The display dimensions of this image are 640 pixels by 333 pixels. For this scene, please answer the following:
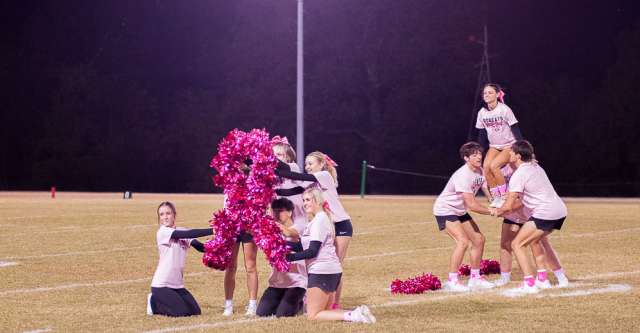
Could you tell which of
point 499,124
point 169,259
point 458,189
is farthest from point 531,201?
point 169,259

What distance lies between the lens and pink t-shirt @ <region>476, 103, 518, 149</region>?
11.3 metres

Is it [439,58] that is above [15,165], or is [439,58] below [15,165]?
above

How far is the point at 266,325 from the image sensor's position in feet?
24.8

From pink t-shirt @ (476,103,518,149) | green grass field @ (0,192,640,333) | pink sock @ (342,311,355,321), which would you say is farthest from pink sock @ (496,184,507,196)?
pink sock @ (342,311,355,321)

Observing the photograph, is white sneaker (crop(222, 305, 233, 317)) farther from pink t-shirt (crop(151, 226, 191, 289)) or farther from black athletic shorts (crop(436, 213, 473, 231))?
black athletic shorts (crop(436, 213, 473, 231))

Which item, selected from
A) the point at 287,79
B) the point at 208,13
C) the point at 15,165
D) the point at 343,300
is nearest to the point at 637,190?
the point at 287,79

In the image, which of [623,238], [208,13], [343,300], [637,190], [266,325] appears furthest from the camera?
[208,13]

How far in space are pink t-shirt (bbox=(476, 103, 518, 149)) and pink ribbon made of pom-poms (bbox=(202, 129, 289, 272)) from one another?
403cm

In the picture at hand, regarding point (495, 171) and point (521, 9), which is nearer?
point (495, 171)

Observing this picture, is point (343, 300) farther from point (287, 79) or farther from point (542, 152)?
point (287, 79)

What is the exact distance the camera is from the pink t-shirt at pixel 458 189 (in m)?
9.90

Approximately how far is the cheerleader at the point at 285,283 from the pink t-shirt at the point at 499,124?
3.90 m

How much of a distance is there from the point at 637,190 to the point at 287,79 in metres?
16.1

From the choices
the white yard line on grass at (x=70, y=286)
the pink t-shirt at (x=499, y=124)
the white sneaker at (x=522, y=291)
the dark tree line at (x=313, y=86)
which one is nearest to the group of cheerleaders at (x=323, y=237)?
the white sneaker at (x=522, y=291)
